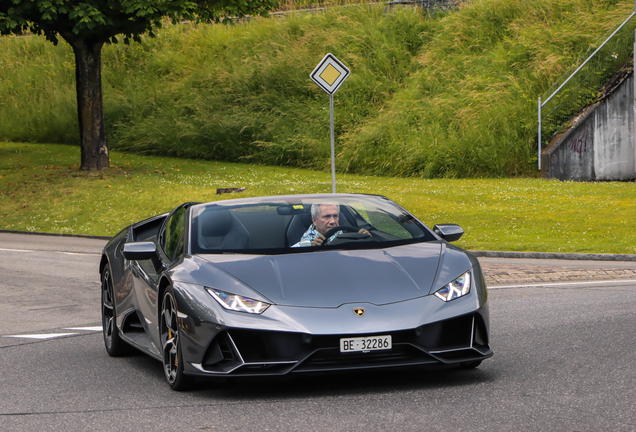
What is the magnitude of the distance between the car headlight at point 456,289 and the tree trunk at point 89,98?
76.7 feet

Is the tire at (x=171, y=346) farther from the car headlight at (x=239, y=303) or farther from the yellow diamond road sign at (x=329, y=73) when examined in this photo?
the yellow diamond road sign at (x=329, y=73)

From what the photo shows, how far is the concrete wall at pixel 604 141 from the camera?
26797mm

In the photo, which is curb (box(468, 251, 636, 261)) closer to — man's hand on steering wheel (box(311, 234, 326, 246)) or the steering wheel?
the steering wheel

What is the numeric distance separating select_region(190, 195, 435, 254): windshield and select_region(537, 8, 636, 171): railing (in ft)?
71.7

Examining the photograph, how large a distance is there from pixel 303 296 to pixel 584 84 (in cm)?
2427

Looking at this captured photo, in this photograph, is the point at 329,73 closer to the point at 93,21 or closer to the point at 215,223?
the point at 215,223

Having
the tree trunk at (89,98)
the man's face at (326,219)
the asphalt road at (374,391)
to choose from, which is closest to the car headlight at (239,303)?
the asphalt road at (374,391)

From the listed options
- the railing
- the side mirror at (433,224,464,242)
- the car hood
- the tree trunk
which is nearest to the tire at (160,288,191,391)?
the car hood

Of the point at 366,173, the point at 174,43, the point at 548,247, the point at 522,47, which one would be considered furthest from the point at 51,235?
the point at 174,43

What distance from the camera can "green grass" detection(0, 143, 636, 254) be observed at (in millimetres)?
16719

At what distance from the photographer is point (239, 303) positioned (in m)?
5.37

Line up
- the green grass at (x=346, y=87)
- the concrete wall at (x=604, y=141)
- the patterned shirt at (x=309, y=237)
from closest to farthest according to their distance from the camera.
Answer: the patterned shirt at (x=309, y=237) → the concrete wall at (x=604, y=141) → the green grass at (x=346, y=87)

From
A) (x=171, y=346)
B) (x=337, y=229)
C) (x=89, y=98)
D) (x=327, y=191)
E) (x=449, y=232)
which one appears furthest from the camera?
(x=89, y=98)

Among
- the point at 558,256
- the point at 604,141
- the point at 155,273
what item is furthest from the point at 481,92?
the point at 155,273
